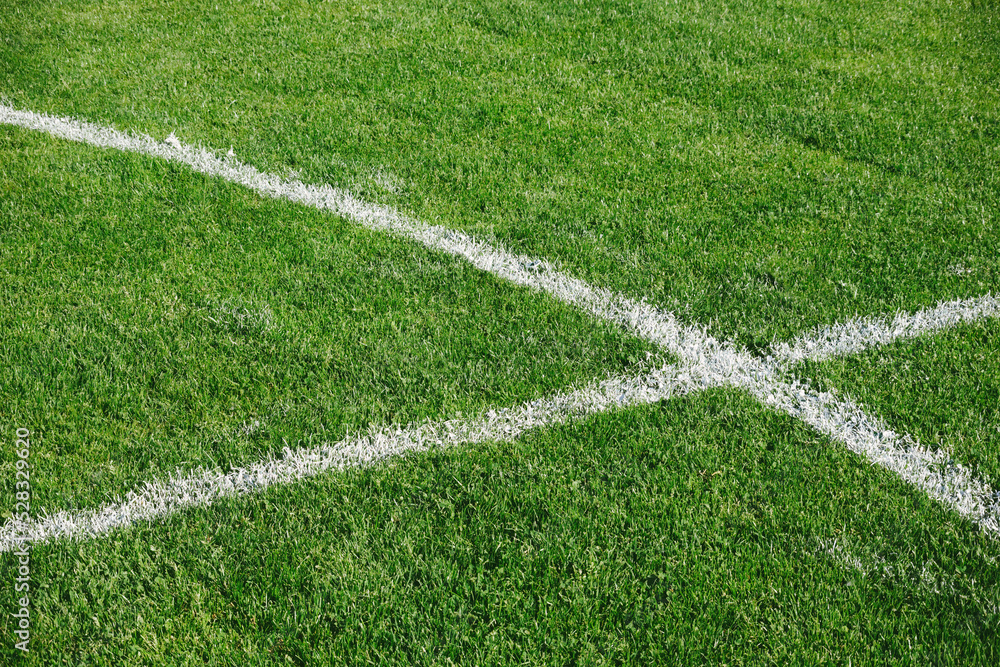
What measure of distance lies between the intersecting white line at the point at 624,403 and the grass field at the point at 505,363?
0.02 meters

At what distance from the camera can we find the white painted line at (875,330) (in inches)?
113

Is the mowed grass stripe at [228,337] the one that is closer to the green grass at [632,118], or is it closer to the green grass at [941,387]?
the green grass at [632,118]

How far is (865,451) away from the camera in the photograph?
8.07ft

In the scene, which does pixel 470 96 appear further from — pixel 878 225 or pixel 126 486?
pixel 126 486

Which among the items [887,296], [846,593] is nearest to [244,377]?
[846,593]

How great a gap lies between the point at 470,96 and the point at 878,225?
97.1 inches

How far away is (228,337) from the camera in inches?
114

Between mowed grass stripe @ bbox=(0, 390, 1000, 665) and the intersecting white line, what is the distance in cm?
7

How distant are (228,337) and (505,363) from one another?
3.49 ft

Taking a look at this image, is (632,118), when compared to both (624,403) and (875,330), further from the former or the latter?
(624,403)

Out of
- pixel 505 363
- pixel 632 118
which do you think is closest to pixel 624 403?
pixel 505 363

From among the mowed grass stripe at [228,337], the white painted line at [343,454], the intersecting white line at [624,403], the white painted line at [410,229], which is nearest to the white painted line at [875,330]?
the intersecting white line at [624,403]

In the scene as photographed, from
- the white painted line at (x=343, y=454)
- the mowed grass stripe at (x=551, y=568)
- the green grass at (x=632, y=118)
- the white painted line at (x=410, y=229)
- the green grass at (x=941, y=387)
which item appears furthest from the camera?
the green grass at (x=632, y=118)

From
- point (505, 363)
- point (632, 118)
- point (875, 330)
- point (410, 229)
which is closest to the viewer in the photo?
point (505, 363)
